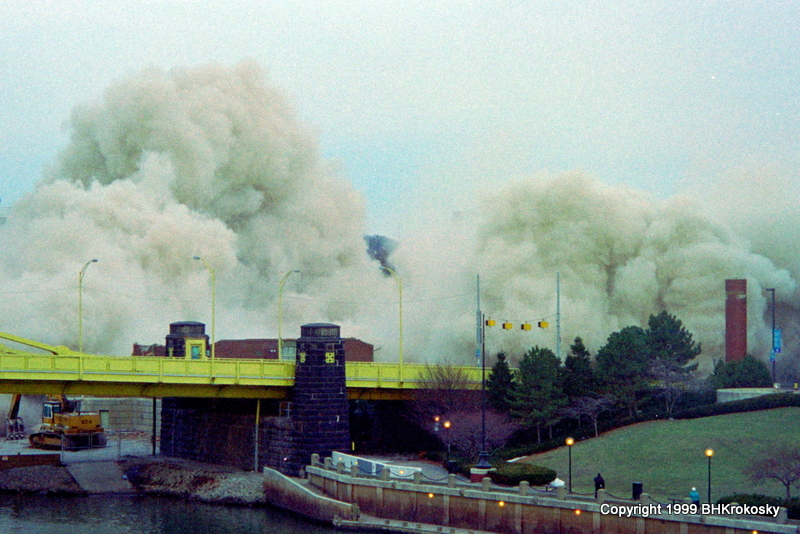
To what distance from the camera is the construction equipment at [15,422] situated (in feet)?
265

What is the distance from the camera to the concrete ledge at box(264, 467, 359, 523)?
48.5m

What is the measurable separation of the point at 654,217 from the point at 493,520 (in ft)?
207

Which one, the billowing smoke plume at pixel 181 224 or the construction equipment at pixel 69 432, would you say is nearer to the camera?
the construction equipment at pixel 69 432

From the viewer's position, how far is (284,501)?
54.3 meters

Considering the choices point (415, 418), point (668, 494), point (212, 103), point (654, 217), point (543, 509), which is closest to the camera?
point (543, 509)

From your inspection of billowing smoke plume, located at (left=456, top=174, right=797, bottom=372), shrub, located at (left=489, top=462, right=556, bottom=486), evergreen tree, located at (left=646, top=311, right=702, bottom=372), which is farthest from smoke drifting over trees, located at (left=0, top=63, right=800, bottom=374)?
shrub, located at (left=489, top=462, right=556, bottom=486)

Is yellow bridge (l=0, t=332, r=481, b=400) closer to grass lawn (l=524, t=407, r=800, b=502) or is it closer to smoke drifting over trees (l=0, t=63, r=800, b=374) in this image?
grass lawn (l=524, t=407, r=800, b=502)

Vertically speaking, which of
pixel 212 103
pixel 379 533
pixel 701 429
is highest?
pixel 212 103

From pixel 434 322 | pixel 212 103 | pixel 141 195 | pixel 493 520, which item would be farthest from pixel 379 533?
pixel 212 103

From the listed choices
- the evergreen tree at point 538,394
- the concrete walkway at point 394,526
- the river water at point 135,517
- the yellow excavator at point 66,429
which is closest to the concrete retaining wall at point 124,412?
the yellow excavator at point 66,429

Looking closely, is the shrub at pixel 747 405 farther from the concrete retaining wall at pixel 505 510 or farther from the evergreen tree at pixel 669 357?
the concrete retaining wall at pixel 505 510

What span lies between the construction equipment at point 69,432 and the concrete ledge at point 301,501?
2172 centimetres

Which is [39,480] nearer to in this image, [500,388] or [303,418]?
[303,418]

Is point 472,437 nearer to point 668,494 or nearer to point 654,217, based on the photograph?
point 668,494
